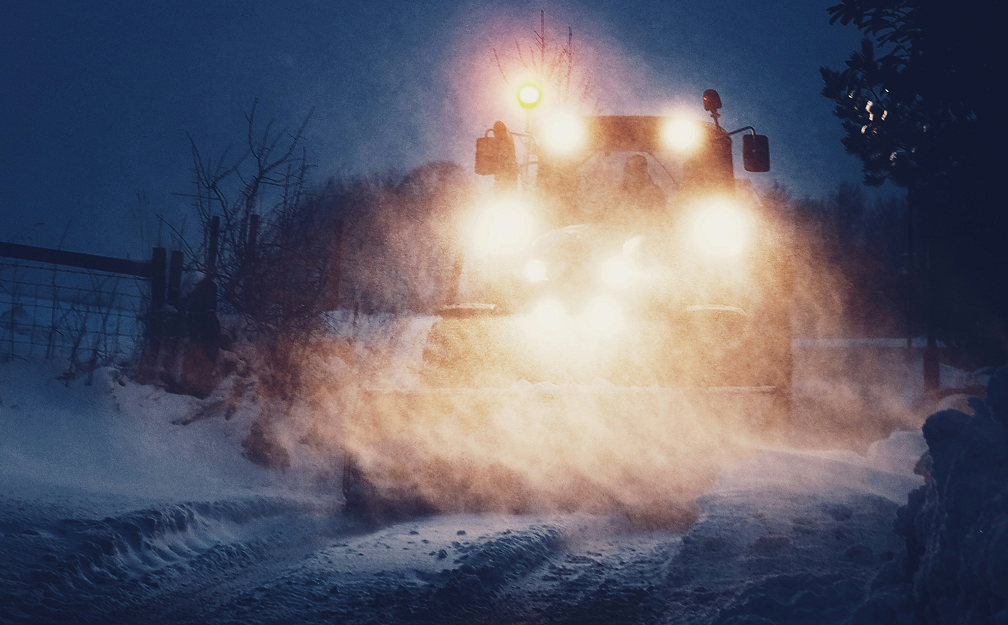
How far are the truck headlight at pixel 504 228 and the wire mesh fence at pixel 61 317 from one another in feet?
14.8

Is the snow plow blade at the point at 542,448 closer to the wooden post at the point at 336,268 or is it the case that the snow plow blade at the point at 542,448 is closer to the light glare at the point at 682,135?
the light glare at the point at 682,135

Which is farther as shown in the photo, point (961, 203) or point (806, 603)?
point (961, 203)

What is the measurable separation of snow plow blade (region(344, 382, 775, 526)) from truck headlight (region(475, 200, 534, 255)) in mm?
1821

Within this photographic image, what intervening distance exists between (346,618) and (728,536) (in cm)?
198

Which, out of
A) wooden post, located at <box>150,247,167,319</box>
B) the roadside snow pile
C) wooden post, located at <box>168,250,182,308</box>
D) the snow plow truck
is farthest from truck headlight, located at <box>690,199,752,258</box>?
wooden post, located at <box>150,247,167,319</box>

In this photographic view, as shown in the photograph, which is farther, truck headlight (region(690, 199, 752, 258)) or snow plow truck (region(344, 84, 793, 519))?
truck headlight (region(690, 199, 752, 258))

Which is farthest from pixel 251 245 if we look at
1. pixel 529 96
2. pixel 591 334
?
pixel 591 334

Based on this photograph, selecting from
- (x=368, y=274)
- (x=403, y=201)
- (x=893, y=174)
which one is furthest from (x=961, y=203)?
(x=403, y=201)

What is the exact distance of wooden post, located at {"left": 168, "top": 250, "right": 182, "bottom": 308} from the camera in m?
8.90

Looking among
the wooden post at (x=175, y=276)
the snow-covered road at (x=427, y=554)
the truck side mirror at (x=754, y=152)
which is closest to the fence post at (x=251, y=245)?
the wooden post at (x=175, y=276)

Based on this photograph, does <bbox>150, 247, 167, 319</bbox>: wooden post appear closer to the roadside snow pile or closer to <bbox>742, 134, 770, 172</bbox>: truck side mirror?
<bbox>742, 134, 770, 172</bbox>: truck side mirror

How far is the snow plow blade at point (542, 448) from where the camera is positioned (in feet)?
17.0

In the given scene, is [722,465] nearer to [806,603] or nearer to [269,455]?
[806,603]

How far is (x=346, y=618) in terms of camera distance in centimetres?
314
